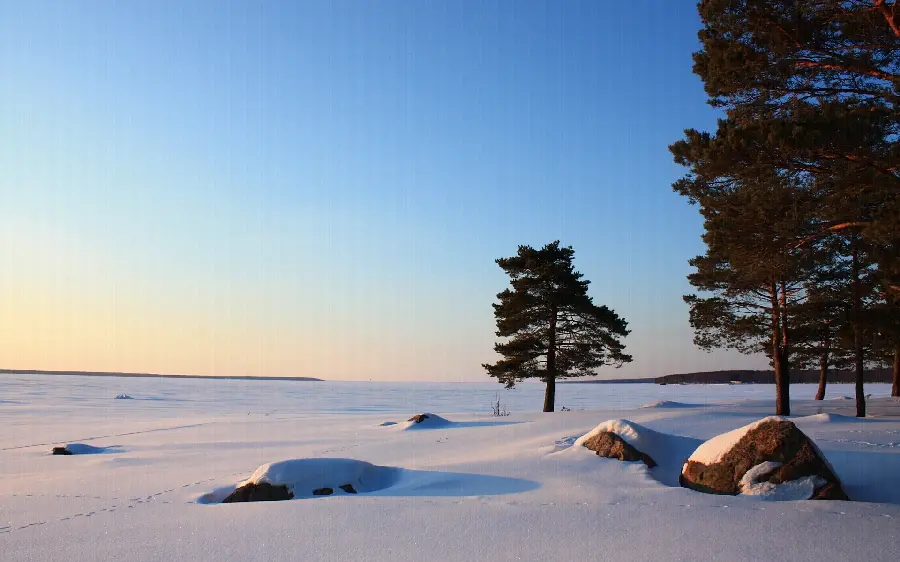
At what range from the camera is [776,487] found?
6883mm

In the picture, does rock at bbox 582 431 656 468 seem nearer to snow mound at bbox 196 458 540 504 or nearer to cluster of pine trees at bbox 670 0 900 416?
snow mound at bbox 196 458 540 504

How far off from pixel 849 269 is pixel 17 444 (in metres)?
25.2

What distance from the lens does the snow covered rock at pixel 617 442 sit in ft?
29.6

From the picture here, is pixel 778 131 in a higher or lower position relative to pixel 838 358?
higher

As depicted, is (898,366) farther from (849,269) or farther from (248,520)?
(248,520)

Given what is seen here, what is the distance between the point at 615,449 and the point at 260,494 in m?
4.97

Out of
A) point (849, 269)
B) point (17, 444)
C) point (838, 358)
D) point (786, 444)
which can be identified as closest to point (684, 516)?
point (786, 444)

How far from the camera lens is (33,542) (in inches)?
232

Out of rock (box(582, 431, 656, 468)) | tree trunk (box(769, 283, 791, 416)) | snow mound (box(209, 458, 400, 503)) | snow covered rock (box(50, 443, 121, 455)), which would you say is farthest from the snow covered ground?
tree trunk (box(769, 283, 791, 416))

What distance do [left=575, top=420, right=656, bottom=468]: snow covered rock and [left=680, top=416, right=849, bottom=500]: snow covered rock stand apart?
3.26 feet

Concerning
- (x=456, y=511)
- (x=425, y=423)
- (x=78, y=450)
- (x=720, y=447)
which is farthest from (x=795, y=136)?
(x=78, y=450)

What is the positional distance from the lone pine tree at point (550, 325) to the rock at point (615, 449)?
1525 cm

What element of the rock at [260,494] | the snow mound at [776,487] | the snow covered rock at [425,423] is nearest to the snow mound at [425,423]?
the snow covered rock at [425,423]

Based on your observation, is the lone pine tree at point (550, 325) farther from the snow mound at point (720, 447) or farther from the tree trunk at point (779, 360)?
the snow mound at point (720, 447)
